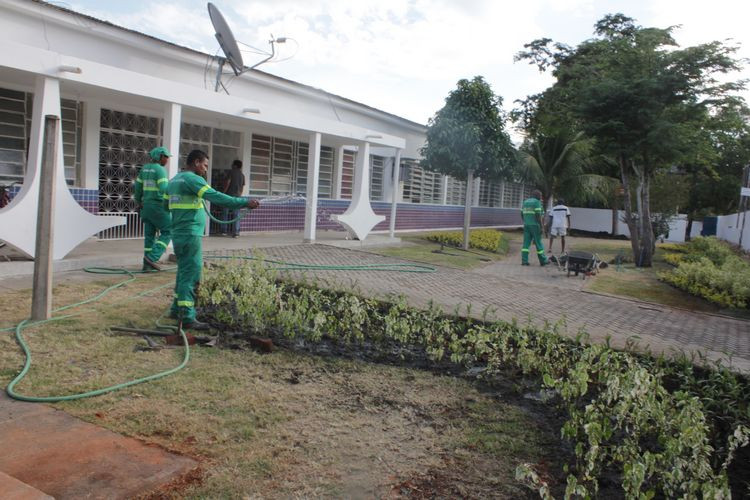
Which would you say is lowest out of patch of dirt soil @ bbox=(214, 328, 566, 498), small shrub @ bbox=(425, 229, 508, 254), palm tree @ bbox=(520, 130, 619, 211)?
patch of dirt soil @ bbox=(214, 328, 566, 498)

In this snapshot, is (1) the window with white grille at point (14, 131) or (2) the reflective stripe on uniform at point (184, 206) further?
(1) the window with white grille at point (14, 131)

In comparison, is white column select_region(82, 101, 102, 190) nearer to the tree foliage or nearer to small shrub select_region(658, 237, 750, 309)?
the tree foliage

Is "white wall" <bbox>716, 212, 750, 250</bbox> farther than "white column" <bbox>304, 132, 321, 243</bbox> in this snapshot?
Yes

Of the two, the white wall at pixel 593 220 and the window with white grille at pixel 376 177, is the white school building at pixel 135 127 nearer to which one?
the window with white grille at pixel 376 177

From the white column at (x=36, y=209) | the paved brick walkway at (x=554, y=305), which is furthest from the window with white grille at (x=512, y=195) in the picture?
the white column at (x=36, y=209)

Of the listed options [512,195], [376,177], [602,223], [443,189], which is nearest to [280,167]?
[376,177]

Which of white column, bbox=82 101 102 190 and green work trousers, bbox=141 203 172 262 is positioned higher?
white column, bbox=82 101 102 190

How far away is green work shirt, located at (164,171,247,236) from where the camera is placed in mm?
5668

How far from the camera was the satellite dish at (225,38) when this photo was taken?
1090 cm

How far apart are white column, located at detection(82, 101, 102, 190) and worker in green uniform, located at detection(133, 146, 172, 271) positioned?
10.9ft

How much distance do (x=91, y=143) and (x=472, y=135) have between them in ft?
30.5

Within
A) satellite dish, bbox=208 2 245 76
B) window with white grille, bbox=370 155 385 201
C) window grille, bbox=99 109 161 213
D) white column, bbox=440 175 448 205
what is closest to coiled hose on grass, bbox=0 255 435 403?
window grille, bbox=99 109 161 213

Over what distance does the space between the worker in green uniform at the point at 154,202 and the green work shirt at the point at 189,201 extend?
2238 mm

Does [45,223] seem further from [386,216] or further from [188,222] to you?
A: [386,216]
